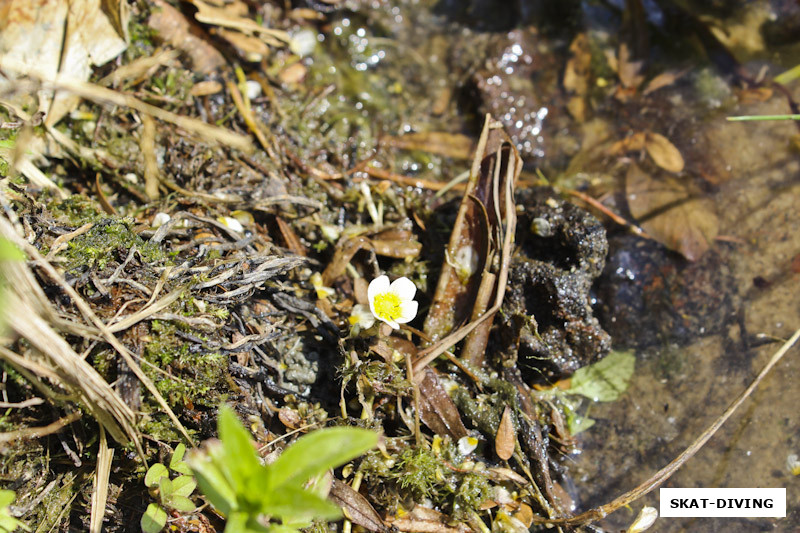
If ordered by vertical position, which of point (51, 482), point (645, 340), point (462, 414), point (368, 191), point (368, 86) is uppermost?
point (368, 86)

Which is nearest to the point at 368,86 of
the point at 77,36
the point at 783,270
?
the point at 77,36

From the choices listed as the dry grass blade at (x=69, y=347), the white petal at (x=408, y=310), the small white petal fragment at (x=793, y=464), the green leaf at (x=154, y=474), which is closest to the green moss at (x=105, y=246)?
the dry grass blade at (x=69, y=347)

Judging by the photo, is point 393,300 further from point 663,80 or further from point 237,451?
point 663,80

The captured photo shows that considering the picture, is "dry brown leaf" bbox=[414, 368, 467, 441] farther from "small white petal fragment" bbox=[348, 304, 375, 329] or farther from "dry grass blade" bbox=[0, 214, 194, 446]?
"dry grass blade" bbox=[0, 214, 194, 446]

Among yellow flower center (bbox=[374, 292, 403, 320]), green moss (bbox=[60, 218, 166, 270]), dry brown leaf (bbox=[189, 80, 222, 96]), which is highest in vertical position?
dry brown leaf (bbox=[189, 80, 222, 96])

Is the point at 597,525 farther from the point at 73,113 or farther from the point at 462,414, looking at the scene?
the point at 73,113

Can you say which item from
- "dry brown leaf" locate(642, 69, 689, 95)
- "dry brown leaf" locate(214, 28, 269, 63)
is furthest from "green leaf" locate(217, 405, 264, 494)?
"dry brown leaf" locate(642, 69, 689, 95)
